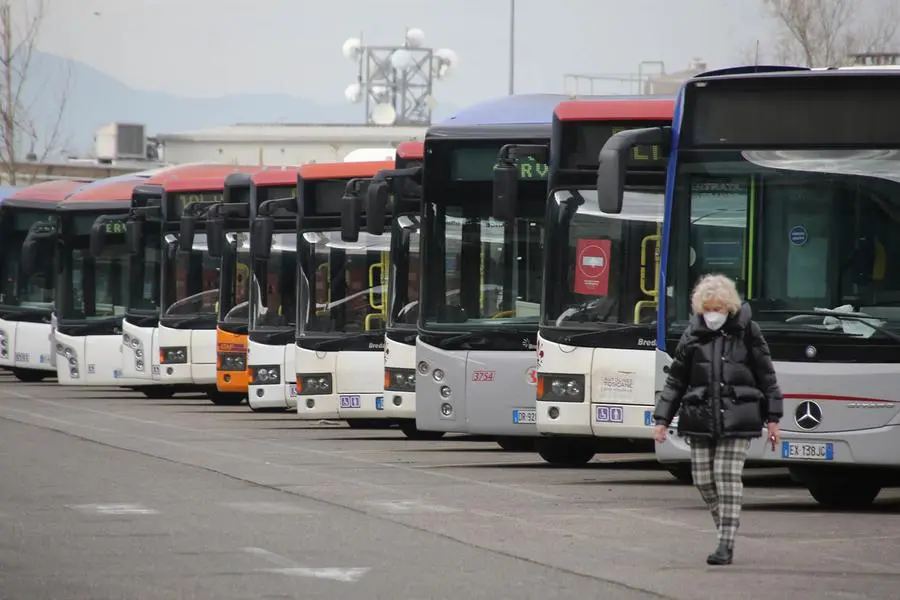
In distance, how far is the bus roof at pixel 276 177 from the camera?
88.0ft

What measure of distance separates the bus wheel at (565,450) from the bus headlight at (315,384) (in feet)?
14.7

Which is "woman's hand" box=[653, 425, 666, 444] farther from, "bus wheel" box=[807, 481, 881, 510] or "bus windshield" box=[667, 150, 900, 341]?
"bus wheel" box=[807, 481, 881, 510]

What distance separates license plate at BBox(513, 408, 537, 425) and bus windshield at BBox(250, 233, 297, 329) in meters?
8.17

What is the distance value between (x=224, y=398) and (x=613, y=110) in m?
15.4

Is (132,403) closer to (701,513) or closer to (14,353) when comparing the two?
(14,353)

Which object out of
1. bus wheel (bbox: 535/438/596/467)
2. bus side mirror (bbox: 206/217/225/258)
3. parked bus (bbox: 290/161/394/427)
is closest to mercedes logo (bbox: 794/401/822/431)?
bus wheel (bbox: 535/438/596/467)

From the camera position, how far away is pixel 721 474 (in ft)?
38.0

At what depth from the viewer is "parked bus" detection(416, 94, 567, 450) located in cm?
1902

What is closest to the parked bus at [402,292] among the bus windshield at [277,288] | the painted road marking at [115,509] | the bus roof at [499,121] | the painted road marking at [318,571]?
the bus roof at [499,121]

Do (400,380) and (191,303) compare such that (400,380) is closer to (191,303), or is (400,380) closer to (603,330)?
(603,330)

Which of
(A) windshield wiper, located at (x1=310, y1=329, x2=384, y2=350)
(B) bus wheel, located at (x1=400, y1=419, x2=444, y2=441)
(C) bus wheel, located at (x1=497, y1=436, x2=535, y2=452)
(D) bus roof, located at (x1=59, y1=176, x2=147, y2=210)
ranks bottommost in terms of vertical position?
(B) bus wheel, located at (x1=400, y1=419, x2=444, y2=441)

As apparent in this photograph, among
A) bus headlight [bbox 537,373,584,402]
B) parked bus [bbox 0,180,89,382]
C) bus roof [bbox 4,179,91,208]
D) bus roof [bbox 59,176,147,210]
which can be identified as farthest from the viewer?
bus roof [bbox 4,179,91,208]

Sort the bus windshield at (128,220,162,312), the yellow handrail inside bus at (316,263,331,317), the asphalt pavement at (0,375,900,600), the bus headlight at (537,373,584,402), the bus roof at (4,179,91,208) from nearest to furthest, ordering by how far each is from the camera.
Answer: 1. the asphalt pavement at (0,375,900,600)
2. the bus headlight at (537,373,584,402)
3. the yellow handrail inside bus at (316,263,331,317)
4. the bus windshield at (128,220,162,312)
5. the bus roof at (4,179,91,208)

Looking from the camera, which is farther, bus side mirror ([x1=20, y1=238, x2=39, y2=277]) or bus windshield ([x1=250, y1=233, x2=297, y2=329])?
bus side mirror ([x1=20, y1=238, x2=39, y2=277])
